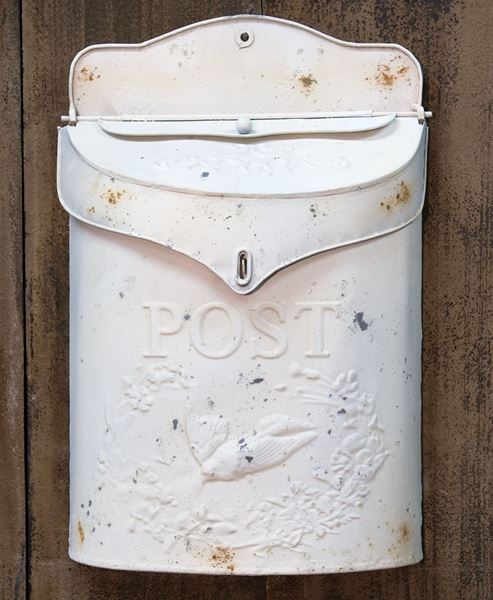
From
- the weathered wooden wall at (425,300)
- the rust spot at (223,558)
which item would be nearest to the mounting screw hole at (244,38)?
the weathered wooden wall at (425,300)

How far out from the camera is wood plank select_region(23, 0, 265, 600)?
1138mm

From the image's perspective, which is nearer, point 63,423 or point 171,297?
point 171,297

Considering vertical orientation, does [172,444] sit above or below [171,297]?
below

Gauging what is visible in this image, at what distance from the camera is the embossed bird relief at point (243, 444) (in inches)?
38.4

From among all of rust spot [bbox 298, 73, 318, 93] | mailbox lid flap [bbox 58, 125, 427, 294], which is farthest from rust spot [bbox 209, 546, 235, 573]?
rust spot [bbox 298, 73, 318, 93]

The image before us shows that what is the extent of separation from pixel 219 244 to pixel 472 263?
0.28m

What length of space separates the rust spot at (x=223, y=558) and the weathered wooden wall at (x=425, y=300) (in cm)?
17

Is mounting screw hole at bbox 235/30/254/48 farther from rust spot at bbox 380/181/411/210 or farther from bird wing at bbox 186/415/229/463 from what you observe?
bird wing at bbox 186/415/229/463

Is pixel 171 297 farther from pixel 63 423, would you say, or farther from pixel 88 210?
pixel 63 423

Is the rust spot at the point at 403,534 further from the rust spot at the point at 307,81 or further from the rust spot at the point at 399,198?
the rust spot at the point at 307,81

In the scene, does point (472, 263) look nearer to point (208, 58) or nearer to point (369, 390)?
point (369, 390)

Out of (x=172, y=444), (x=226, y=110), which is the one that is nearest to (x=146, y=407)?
(x=172, y=444)

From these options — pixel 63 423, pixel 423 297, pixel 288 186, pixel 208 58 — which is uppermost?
pixel 208 58

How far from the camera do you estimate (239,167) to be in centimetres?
99
